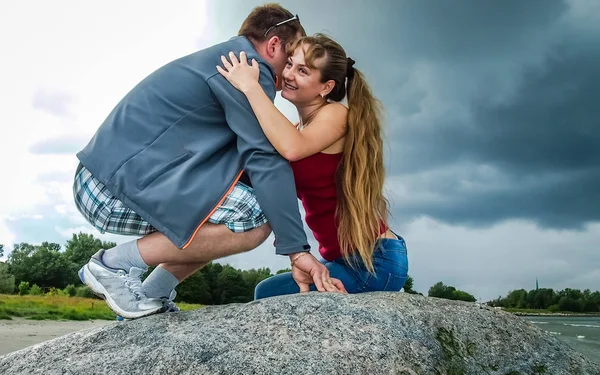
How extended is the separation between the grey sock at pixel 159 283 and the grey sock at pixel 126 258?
101 millimetres

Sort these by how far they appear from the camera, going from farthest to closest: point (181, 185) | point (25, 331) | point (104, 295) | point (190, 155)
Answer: point (25, 331) → point (104, 295) → point (190, 155) → point (181, 185)

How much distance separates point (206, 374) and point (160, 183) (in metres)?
1.19

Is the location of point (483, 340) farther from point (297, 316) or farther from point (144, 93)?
point (144, 93)

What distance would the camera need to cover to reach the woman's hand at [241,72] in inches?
148

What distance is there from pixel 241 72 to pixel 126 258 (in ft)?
4.63

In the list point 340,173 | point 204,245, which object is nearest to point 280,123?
point 340,173

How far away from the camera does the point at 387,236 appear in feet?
14.0

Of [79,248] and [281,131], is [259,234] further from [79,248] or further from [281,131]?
[79,248]

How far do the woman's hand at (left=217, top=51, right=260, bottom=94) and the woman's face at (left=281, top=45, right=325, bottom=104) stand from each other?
1.05 ft

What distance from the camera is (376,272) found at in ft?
13.7

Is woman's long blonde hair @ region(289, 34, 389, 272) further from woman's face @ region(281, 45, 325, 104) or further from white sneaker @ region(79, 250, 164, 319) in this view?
white sneaker @ region(79, 250, 164, 319)

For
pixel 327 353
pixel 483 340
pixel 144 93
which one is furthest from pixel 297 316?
pixel 144 93

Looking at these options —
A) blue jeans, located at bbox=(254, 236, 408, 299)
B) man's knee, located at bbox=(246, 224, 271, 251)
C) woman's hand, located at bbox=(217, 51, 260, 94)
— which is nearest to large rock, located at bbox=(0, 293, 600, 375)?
blue jeans, located at bbox=(254, 236, 408, 299)

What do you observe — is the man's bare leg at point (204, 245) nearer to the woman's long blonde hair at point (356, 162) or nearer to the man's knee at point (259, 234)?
the man's knee at point (259, 234)
